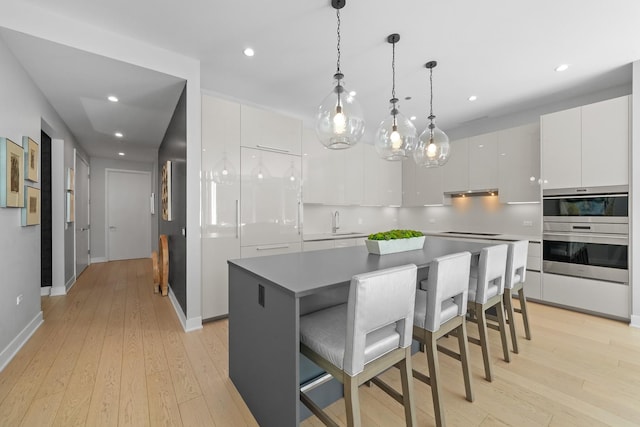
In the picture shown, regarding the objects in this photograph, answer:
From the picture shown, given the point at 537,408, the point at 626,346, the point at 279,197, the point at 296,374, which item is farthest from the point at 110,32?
the point at 626,346

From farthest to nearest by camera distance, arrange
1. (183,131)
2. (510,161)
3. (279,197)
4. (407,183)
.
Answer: (407,183), (510,161), (279,197), (183,131)

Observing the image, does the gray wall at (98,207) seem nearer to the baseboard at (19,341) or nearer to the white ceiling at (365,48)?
the white ceiling at (365,48)

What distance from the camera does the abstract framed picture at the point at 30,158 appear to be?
2498 millimetres

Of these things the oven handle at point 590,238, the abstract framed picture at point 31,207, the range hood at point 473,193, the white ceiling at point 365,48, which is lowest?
the oven handle at point 590,238

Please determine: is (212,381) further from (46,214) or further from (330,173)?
(46,214)

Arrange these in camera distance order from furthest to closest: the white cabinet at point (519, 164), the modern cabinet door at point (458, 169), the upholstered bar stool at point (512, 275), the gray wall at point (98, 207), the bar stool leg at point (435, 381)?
the gray wall at point (98, 207)
the modern cabinet door at point (458, 169)
the white cabinet at point (519, 164)
the upholstered bar stool at point (512, 275)
the bar stool leg at point (435, 381)

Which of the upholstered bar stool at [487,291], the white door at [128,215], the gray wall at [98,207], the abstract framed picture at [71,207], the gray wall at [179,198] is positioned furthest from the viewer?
the white door at [128,215]

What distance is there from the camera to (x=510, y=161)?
395 centimetres

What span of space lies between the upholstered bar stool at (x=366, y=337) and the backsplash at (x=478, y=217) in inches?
140

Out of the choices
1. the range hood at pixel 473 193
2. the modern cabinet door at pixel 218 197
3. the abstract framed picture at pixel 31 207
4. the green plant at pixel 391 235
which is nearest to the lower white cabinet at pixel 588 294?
the range hood at pixel 473 193

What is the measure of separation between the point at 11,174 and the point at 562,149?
18.5 ft

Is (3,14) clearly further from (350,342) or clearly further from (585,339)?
(585,339)

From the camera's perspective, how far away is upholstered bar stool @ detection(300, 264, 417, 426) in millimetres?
1134

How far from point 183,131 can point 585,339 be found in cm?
453
